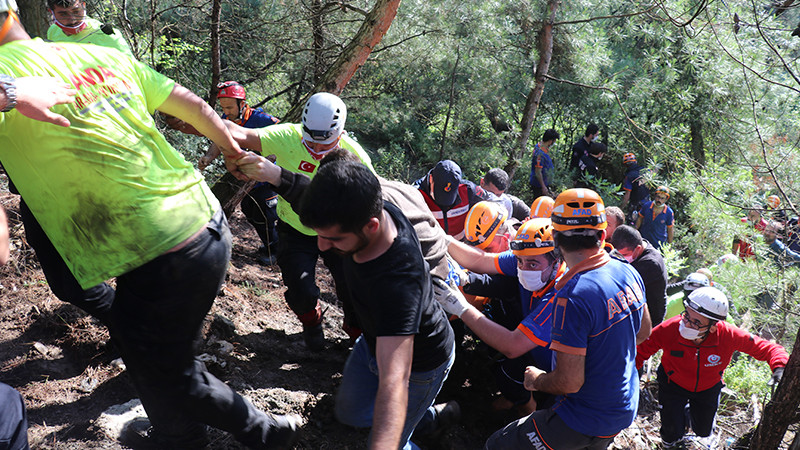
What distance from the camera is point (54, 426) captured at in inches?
111

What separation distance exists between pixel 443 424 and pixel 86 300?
2145mm

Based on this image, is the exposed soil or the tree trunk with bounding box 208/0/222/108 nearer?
the exposed soil

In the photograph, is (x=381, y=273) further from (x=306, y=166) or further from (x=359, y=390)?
(x=306, y=166)

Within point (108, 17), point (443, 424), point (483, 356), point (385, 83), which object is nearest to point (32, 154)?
point (443, 424)

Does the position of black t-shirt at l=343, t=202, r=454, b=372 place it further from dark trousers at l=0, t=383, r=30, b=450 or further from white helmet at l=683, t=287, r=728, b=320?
white helmet at l=683, t=287, r=728, b=320

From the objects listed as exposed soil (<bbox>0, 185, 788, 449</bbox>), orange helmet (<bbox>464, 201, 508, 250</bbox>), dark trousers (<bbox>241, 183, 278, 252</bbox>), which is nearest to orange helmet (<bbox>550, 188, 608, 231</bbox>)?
exposed soil (<bbox>0, 185, 788, 449</bbox>)

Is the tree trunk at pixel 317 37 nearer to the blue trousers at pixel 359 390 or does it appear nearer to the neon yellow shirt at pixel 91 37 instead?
the neon yellow shirt at pixel 91 37

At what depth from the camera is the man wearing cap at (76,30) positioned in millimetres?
3775

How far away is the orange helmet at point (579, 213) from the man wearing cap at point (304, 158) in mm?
1334

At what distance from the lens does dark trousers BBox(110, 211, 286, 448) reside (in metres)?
2.18

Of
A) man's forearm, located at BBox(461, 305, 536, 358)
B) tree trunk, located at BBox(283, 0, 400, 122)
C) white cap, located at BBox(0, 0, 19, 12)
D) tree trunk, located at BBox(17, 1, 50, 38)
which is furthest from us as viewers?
tree trunk, located at BBox(283, 0, 400, 122)

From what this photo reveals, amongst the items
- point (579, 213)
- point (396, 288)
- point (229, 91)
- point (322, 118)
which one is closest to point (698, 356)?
point (579, 213)

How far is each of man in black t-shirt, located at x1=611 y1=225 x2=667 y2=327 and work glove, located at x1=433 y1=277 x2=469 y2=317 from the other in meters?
2.51

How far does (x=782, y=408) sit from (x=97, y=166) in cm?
434
